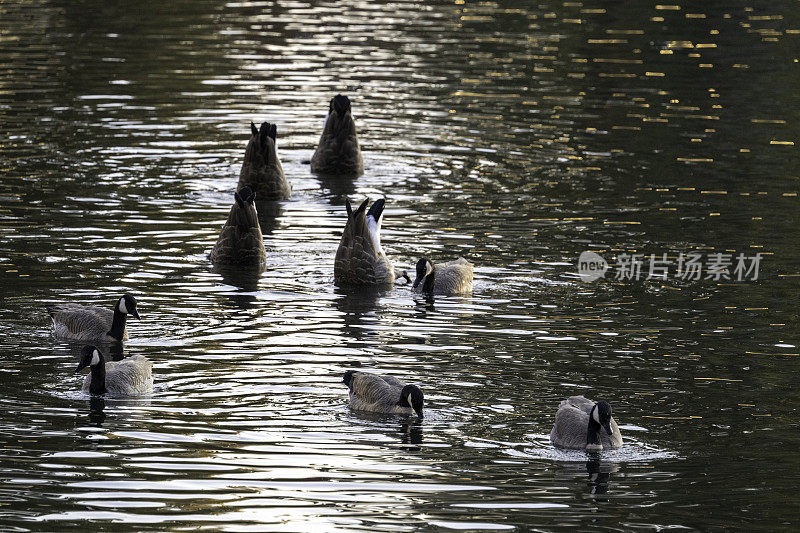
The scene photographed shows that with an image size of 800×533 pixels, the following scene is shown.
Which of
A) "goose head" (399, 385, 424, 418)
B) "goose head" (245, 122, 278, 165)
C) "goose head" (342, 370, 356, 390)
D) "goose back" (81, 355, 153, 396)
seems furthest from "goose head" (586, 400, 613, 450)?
"goose head" (245, 122, 278, 165)

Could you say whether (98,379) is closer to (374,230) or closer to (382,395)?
(382,395)

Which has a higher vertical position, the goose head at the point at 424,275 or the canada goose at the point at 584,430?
the goose head at the point at 424,275

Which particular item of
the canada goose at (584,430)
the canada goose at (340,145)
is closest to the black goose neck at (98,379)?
the canada goose at (584,430)

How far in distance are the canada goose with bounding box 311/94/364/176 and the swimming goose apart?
8349 millimetres

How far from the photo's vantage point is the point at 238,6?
58188mm

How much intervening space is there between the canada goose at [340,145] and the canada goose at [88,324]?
42.0ft

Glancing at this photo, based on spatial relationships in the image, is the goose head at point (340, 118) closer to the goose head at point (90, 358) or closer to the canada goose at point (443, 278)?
the canada goose at point (443, 278)

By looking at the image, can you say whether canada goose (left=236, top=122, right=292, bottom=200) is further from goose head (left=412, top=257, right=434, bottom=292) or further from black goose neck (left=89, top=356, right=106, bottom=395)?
black goose neck (left=89, top=356, right=106, bottom=395)

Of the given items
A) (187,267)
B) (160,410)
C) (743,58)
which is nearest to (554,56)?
(743,58)

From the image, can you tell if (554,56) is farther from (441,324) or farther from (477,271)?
(441,324)

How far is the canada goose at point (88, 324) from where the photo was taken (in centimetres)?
2072

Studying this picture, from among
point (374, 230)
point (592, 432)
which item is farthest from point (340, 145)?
point (592, 432)

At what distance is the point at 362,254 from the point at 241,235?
2568 mm

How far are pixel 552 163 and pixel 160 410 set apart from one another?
57.7 feet
